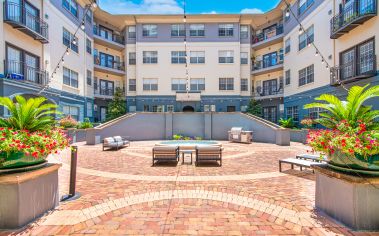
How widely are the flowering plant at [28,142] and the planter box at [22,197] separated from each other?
17.6 inches

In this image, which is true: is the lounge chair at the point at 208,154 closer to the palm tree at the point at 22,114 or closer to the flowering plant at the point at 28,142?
the flowering plant at the point at 28,142

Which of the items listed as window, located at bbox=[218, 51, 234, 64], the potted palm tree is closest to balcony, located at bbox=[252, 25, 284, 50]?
window, located at bbox=[218, 51, 234, 64]

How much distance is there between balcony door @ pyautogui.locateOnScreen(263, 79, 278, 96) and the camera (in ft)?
94.6

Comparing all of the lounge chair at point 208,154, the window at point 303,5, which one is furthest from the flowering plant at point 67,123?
the window at point 303,5

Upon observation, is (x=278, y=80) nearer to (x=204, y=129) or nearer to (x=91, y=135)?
(x=204, y=129)

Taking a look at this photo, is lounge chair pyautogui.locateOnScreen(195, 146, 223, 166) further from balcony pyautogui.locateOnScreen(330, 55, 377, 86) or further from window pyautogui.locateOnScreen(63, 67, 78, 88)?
window pyautogui.locateOnScreen(63, 67, 78, 88)

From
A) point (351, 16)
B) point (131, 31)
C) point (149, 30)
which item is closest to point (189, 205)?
point (351, 16)

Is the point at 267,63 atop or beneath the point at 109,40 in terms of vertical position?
beneath

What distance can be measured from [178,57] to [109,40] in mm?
9993

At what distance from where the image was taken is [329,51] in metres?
18.9

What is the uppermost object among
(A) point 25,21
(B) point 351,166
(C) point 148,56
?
(C) point 148,56

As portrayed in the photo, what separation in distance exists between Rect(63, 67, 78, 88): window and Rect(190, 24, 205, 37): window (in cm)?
1619

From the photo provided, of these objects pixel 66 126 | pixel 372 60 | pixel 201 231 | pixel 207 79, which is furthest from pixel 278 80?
pixel 201 231

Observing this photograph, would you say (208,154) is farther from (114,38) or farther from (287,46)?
(114,38)
